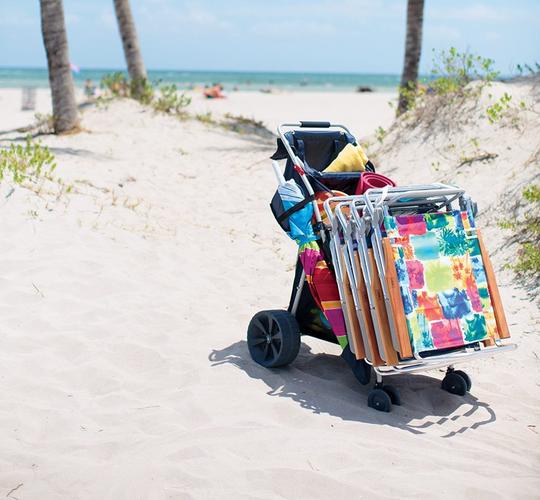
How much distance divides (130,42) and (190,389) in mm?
11672

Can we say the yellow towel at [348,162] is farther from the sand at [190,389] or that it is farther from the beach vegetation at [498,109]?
→ the beach vegetation at [498,109]

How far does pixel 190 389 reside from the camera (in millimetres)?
4512

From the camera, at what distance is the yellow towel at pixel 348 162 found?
17.0 ft

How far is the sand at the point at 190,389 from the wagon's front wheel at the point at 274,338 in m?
0.10

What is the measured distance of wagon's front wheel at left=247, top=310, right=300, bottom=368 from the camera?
15.5 ft

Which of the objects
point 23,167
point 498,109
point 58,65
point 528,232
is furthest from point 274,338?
point 58,65

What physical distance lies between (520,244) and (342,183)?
245 cm

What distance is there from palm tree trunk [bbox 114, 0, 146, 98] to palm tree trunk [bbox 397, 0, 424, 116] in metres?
5.39

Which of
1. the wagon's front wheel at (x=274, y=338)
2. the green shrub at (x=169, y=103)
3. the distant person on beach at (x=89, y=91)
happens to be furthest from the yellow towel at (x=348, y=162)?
the distant person on beach at (x=89, y=91)

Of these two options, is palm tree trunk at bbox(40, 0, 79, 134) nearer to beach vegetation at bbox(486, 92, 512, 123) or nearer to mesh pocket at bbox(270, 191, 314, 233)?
beach vegetation at bbox(486, 92, 512, 123)

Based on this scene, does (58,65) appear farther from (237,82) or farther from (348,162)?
(237,82)

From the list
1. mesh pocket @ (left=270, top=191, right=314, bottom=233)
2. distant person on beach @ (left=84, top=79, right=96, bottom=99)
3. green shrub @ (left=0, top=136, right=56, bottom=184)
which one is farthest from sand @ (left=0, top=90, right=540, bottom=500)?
distant person on beach @ (left=84, top=79, right=96, bottom=99)

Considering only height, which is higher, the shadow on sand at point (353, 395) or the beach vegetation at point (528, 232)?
the beach vegetation at point (528, 232)

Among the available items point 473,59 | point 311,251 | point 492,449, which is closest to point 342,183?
point 311,251
